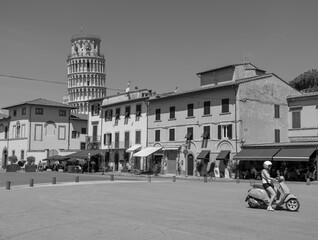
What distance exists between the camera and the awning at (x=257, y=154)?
3884 cm

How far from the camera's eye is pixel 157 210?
14.0m

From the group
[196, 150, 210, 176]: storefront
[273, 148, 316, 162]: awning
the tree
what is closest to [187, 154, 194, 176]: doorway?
[196, 150, 210, 176]: storefront

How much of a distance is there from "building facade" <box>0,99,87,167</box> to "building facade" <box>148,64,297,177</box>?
2077 centimetres

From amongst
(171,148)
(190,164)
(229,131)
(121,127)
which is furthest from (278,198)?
(121,127)

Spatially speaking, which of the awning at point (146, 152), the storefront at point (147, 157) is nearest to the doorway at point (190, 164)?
the storefront at point (147, 157)

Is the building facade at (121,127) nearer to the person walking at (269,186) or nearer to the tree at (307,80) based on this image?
the tree at (307,80)

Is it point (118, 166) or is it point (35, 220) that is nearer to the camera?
point (35, 220)

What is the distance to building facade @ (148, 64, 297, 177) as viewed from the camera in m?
43.2

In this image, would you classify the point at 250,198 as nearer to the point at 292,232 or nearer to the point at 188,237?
the point at 292,232

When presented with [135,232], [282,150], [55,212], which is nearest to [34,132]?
[282,150]

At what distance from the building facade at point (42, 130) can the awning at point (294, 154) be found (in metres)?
35.5

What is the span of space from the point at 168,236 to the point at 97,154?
50.4 meters

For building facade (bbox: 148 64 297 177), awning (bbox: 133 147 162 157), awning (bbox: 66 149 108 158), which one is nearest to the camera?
building facade (bbox: 148 64 297 177)

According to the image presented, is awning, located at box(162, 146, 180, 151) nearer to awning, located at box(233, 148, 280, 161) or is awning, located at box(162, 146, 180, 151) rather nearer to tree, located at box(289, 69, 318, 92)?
awning, located at box(233, 148, 280, 161)
